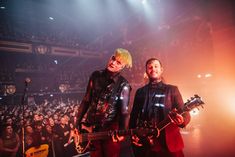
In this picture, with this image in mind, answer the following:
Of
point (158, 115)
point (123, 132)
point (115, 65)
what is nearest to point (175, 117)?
point (158, 115)

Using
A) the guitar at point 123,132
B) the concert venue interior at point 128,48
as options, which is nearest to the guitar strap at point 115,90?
the guitar at point 123,132

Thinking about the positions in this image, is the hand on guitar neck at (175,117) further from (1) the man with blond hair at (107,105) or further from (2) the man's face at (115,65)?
(2) the man's face at (115,65)

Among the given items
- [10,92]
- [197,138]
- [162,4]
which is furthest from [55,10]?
[197,138]

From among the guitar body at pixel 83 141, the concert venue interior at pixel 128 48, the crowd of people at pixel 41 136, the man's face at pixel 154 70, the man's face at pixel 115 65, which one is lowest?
the crowd of people at pixel 41 136

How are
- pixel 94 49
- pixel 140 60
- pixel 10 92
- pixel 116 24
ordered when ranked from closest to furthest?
pixel 10 92 < pixel 140 60 < pixel 116 24 < pixel 94 49

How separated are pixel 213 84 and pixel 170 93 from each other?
27.9 ft

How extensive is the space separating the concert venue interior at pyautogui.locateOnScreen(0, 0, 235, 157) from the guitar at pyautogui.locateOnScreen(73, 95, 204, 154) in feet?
11.6

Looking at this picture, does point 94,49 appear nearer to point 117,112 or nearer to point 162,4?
point 162,4

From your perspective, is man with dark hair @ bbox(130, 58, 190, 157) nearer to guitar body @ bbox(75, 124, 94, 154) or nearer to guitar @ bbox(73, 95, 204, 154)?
guitar @ bbox(73, 95, 204, 154)

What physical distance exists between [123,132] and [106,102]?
0.46 meters

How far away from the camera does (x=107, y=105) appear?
115 inches

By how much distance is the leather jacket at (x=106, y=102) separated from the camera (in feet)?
9.50

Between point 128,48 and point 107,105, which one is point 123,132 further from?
point 128,48

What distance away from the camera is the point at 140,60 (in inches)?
585
